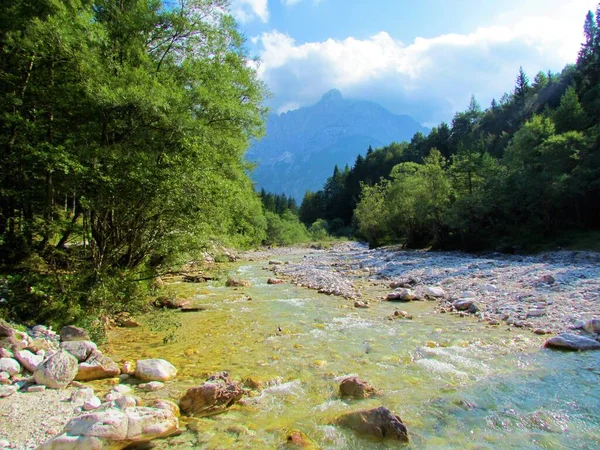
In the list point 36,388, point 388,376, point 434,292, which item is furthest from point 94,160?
point 434,292

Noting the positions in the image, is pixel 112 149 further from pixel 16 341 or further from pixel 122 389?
pixel 122 389

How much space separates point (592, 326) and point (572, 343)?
5.25ft

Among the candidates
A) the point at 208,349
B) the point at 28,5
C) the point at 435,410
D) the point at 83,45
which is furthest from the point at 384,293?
the point at 28,5

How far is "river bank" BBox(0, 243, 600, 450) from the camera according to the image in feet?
16.6

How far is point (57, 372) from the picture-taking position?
6.17m

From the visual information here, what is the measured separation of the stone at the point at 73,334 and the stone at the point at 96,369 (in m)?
1.28

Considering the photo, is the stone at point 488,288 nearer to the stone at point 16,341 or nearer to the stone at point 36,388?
the stone at point 36,388

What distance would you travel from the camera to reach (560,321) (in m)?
10.6

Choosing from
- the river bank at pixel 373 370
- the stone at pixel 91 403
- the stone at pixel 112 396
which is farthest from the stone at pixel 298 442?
the stone at pixel 91 403

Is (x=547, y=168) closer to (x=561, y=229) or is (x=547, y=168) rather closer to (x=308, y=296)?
(x=561, y=229)

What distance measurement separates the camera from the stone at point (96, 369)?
266 inches

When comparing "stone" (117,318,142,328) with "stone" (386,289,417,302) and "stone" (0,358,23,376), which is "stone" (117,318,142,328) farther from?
"stone" (386,289,417,302)

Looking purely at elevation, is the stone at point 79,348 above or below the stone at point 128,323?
above

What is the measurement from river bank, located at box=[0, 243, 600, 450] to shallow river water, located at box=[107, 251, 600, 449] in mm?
27
